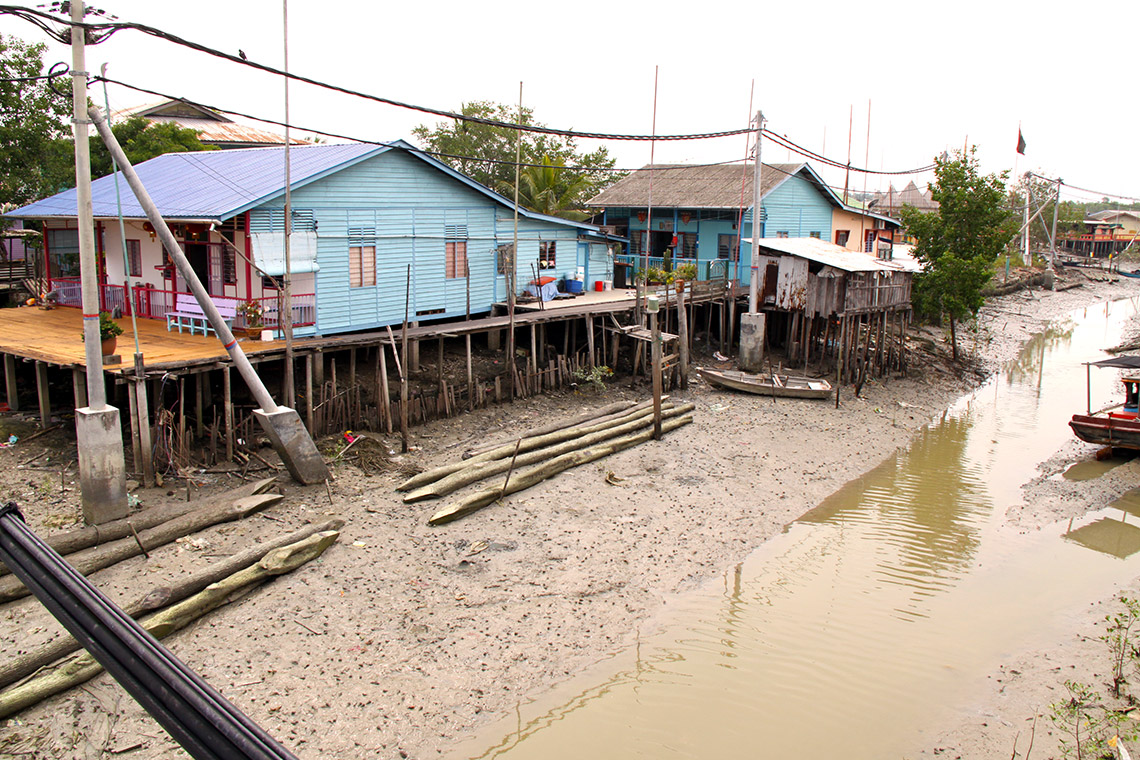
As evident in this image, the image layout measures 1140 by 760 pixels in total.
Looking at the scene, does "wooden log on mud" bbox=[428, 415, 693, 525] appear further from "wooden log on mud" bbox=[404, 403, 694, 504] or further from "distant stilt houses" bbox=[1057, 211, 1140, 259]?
"distant stilt houses" bbox=[1057, 211, 1140, 259]

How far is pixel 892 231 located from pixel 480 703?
3716 centimetres

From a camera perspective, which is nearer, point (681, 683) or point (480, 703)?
point (480, 703)

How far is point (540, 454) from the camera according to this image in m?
15.1

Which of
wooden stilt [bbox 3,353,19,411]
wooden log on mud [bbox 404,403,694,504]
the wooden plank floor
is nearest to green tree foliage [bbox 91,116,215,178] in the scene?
the wooden plank floor

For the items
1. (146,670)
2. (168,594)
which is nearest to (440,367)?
(168,594)

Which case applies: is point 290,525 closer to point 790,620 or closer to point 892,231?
point 790,620

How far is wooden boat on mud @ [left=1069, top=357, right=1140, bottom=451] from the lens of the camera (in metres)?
16.5

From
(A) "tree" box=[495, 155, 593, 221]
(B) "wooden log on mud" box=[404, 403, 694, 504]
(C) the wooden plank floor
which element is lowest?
(B) "wooden log on mud" box=[404, 403, 694, 504]

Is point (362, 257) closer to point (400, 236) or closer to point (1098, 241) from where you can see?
point (400, 236)

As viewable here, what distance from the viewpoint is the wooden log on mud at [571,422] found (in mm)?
15516

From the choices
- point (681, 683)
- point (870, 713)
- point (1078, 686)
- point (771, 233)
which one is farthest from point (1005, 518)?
point (771, 233)

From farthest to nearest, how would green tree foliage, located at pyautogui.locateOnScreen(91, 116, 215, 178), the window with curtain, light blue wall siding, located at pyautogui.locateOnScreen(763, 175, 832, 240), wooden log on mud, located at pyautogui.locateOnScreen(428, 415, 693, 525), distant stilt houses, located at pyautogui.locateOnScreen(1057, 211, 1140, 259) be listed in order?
1. distant stilt houses, located at pyautogui.locateOnScreen(1057, 211, 1140, 259)
2. light blue wall siding, located at pyautogui.locateOnScreen(763, 175, 832, 240)
3. green tree foliage, located at pyautogui.locateOnScreen(91, 116, 215, 178)
4. the window with curtain
5. wooden log on mud, located at pyautogui.locateOnScreen(428, 415, 693, 525)

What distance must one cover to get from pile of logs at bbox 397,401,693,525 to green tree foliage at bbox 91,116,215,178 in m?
17.7

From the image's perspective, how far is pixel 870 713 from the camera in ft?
28.4
